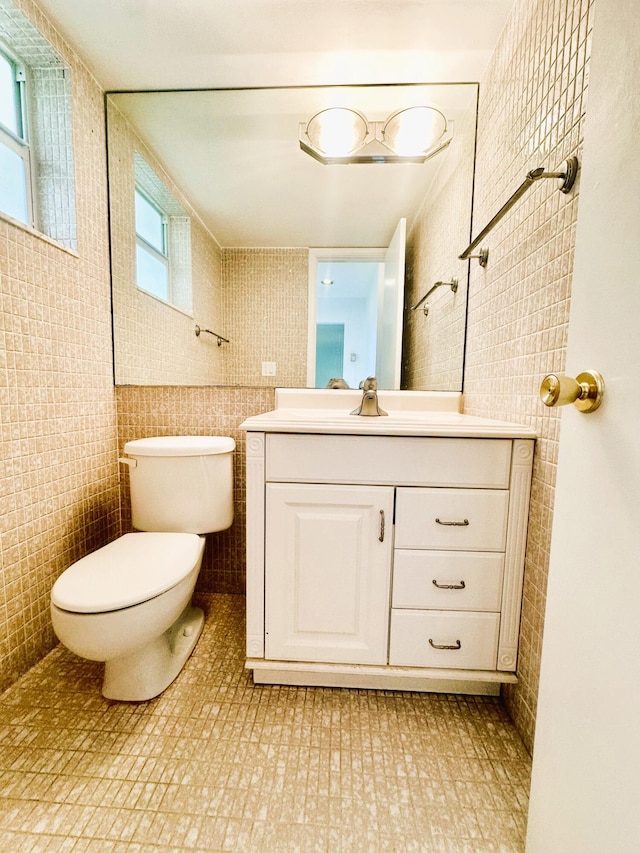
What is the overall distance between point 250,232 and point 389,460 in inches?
48.0

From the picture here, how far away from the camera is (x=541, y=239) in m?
0.89

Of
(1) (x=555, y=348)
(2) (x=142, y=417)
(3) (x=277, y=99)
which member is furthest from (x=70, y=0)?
(1) (x=555, y=348)

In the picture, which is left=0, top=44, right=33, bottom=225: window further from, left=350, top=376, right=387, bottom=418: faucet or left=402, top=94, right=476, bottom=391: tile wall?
left=402, top=94, right=476, bottom=391: tile wall

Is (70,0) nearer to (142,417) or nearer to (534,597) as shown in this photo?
(142,417)

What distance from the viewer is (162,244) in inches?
66.2

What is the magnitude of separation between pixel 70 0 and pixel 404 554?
187 centimetres

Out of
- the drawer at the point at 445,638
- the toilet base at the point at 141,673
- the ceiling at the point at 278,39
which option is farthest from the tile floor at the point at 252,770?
the ceiling at the point at 278,39

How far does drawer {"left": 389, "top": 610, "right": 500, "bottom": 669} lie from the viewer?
3.19ft

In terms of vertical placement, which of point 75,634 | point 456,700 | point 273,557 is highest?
point 273,557

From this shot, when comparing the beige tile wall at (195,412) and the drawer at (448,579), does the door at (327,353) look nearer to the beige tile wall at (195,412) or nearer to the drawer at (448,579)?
the beige tile wall at (195,412)

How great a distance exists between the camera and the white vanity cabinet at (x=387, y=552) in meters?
0.94

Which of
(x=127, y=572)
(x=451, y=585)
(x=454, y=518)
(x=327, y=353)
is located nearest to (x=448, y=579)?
(x=451, y=585)

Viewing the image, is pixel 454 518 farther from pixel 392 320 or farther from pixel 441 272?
pixel 441 272

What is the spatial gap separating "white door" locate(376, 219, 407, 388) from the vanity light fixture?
267mm
